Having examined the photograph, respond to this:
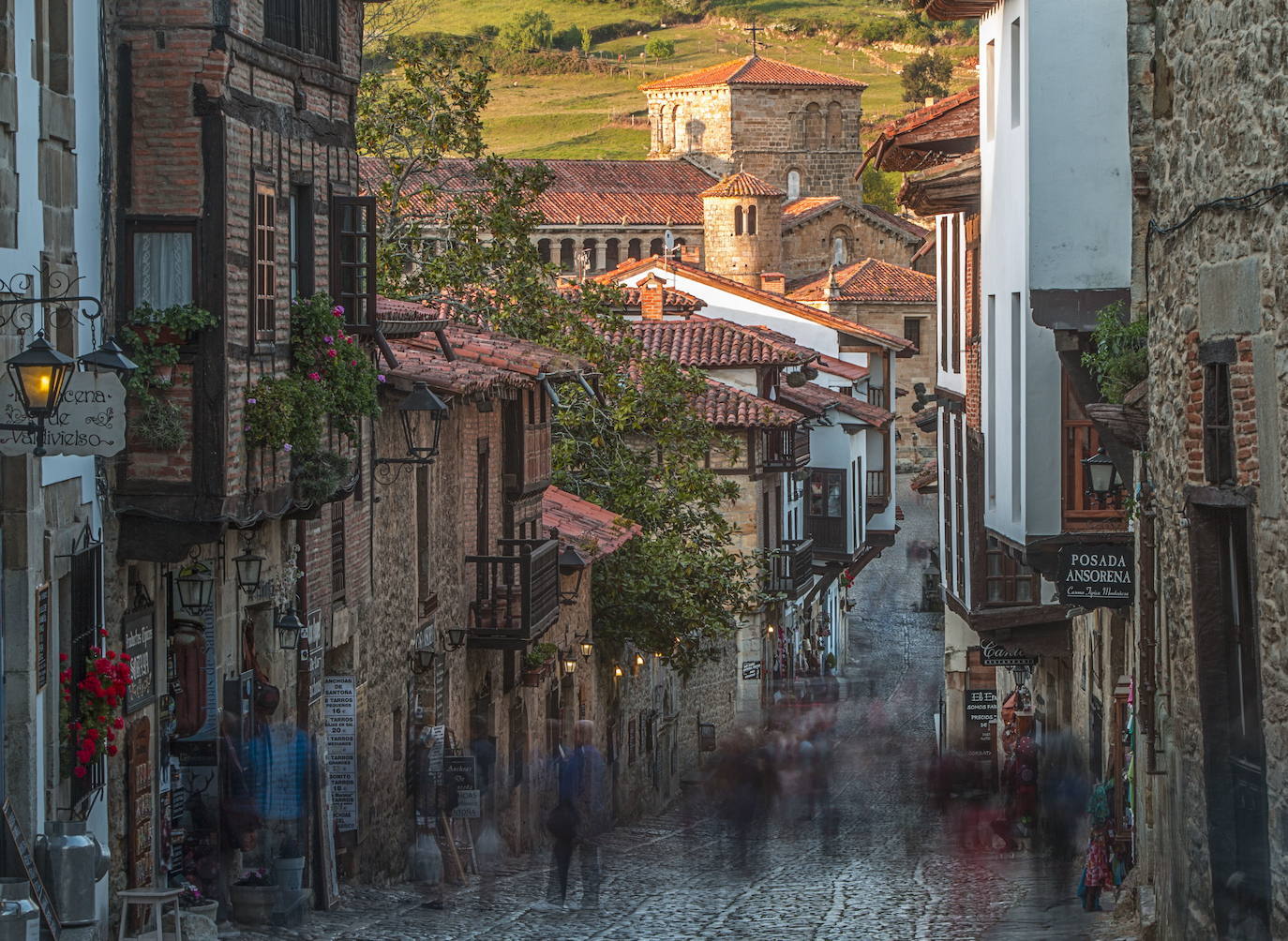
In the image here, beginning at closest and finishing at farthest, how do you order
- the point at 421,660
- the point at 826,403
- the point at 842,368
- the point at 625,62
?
the point at 421,660 → the point at 826,403 → the point at 842,368 → the point at 625,62

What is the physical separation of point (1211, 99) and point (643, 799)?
22430 mm

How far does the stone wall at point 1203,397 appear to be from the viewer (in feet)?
32.7

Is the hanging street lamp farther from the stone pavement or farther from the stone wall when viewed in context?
the stone wall

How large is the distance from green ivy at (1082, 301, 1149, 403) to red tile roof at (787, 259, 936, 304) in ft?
221

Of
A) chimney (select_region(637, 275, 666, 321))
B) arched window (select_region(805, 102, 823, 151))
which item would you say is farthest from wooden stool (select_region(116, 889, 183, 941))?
arched window (select_region(805, 102, 823, 151))

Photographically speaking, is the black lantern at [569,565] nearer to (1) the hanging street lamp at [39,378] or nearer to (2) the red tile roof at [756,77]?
(1) the hanging street lamp at [39,378]

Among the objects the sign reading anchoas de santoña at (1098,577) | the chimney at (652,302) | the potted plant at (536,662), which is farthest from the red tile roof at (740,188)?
the sign reading anchoas de santoña at (1098,577)

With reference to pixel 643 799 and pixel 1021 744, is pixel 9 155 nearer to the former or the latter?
pixel 1021 744

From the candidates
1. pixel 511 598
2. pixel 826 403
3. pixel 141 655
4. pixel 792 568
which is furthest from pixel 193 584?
pixel 826 403

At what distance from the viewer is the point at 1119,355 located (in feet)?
51.7

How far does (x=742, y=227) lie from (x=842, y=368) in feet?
114

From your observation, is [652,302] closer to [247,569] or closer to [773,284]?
[773,284]

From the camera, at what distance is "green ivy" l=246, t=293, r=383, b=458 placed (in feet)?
45.9

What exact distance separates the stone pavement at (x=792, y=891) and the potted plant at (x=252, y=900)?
308mm
